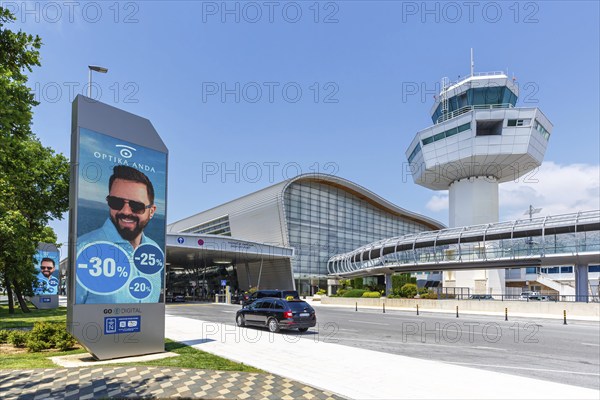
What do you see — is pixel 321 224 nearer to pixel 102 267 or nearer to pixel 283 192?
pixel 283 192

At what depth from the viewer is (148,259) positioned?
40.8 ft

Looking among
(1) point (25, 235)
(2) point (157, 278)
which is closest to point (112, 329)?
(2) point (157, 278)

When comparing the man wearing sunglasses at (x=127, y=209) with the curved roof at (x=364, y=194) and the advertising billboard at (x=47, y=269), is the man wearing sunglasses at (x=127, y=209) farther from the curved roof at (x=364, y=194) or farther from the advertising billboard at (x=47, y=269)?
the curved roof at (x=364, y=194)

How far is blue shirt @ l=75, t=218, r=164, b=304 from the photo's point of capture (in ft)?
35.3

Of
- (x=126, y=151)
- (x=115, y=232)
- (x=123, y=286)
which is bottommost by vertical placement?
(x=123, y=286)

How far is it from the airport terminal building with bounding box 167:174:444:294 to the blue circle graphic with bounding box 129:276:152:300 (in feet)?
182

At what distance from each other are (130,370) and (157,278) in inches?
140

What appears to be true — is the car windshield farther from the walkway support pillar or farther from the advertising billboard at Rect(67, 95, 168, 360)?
the walkway support pillar

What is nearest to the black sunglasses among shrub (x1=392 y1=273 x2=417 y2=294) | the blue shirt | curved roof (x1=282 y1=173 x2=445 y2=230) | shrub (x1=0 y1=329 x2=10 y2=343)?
the blue shirt

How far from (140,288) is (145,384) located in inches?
172

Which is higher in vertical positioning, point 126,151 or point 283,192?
point 283,192

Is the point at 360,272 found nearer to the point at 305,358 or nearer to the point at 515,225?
the point at 515,225

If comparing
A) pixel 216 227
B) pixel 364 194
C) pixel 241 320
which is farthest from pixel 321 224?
pixel 241 320

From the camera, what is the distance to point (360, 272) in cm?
6100
